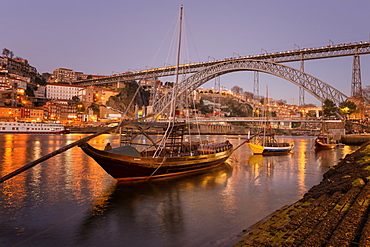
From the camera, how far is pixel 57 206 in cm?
1070

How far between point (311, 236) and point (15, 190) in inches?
510

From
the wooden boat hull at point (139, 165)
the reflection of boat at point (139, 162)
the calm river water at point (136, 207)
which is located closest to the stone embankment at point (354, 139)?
the calm river water at point (136, 207)

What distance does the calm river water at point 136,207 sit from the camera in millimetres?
7816

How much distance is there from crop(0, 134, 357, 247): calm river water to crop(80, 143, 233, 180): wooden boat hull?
51cm

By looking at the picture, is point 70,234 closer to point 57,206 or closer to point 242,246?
point 57,206

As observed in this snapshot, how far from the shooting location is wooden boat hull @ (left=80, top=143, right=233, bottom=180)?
1295 centimetres

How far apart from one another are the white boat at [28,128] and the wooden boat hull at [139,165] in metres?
71.9

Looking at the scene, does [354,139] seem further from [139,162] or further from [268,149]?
[139,162]

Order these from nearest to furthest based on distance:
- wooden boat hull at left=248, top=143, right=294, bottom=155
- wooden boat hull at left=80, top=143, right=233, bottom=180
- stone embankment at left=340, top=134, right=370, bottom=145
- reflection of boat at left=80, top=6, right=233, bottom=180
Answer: wooden boat hull at left=80, top=143, right=233, bottom=180
reflection of boat at left=80, top=6, right=233, bottom=180
wooden boat hull at left=248, top=143, right=294, bottom=155
stone embankment at left=340, top=134, right=370, bottom=145

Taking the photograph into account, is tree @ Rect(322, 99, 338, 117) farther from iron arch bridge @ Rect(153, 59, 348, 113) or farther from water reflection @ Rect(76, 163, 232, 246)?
water reflection @ Rect(76, 163, 232, 246)

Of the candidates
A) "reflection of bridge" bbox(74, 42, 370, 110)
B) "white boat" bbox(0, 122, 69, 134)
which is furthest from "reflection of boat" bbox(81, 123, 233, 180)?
"white boat" bbox(0, 122, 69, 134)

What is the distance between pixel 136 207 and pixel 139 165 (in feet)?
12.0

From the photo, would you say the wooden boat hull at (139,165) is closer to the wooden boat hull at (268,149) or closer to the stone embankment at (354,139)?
the wooden boat hull at (268,149)

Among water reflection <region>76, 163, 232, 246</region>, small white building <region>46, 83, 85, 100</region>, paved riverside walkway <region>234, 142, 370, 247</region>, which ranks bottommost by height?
water reflection <region>76, 163, 232, 246</region>
